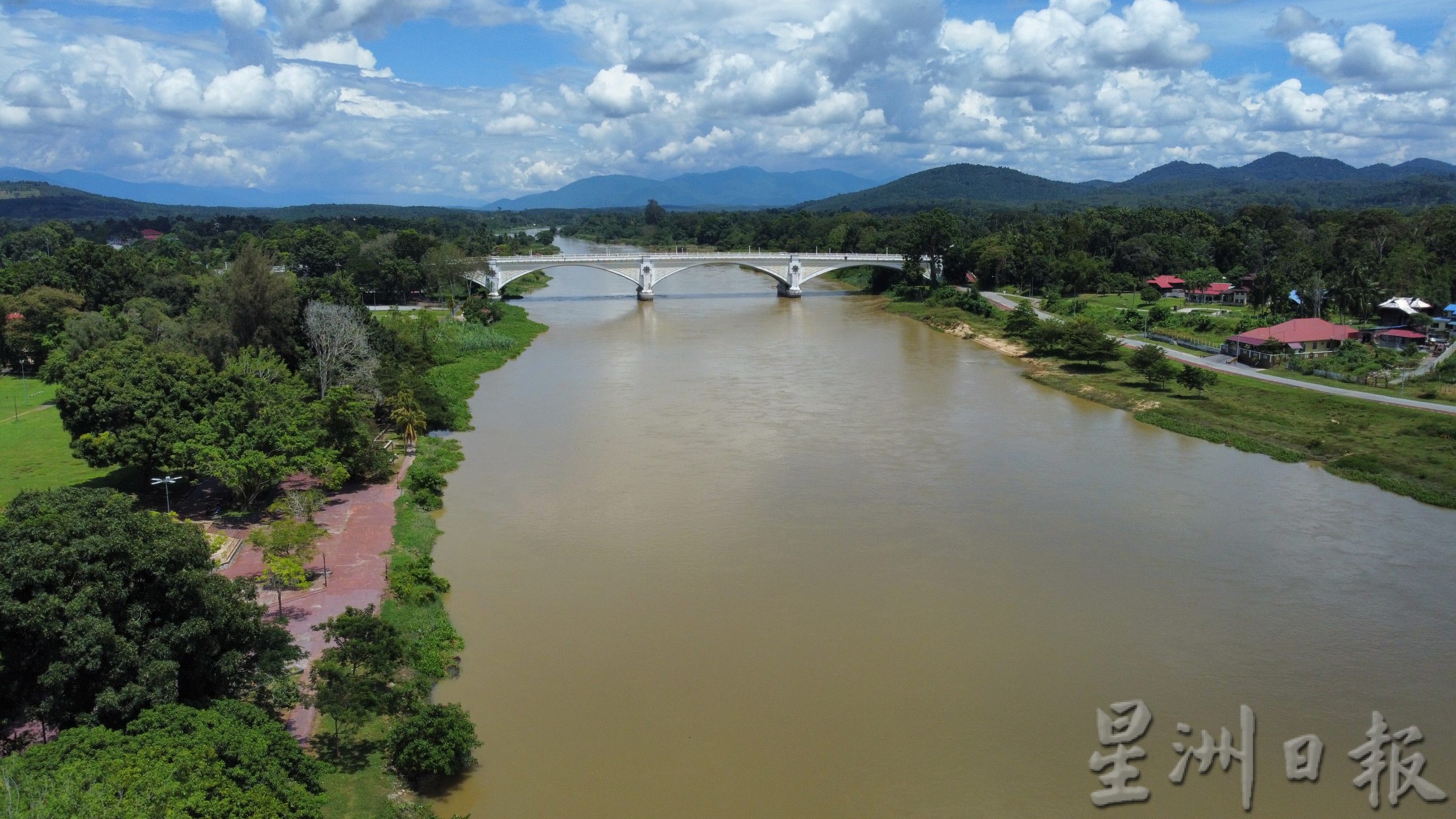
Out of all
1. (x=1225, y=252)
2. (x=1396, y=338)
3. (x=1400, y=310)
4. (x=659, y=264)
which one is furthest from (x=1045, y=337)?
(x=659, y=264)

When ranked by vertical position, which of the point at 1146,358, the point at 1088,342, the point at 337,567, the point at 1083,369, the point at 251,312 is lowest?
the point at 337,567

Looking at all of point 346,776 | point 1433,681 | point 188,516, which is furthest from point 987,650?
point 188,516

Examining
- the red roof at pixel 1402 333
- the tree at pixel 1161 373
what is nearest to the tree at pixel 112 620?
the tree at pixel 1161 373

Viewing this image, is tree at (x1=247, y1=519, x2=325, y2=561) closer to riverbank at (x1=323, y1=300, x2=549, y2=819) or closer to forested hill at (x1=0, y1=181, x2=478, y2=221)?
riverbank at (x1=323, y1=300, x2=549, y2=819)

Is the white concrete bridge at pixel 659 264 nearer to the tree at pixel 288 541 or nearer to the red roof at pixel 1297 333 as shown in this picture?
the red roof at pixel 1297 333

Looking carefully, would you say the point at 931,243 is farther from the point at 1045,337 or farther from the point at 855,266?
the point at 1045,337

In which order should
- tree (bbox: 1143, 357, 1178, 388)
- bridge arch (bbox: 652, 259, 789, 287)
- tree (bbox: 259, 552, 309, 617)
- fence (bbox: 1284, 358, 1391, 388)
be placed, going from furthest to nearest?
bridge arch (bbox: 652, 259, 789, 287) → tree (bbox: 1143, 357, 1178, 388) → fence (bbox: 1284, 358, 1391, 388) → tree (bbox: 259, 552, 309, 617)

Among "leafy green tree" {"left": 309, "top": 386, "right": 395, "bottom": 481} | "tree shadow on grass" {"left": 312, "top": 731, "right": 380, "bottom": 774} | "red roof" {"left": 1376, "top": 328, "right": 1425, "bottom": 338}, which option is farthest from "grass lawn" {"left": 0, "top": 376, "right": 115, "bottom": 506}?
"red roof" {"left": 1376, "top": 328, "right": 1425, "bottom": 338}

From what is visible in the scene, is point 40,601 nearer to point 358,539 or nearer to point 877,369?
point 358,539
